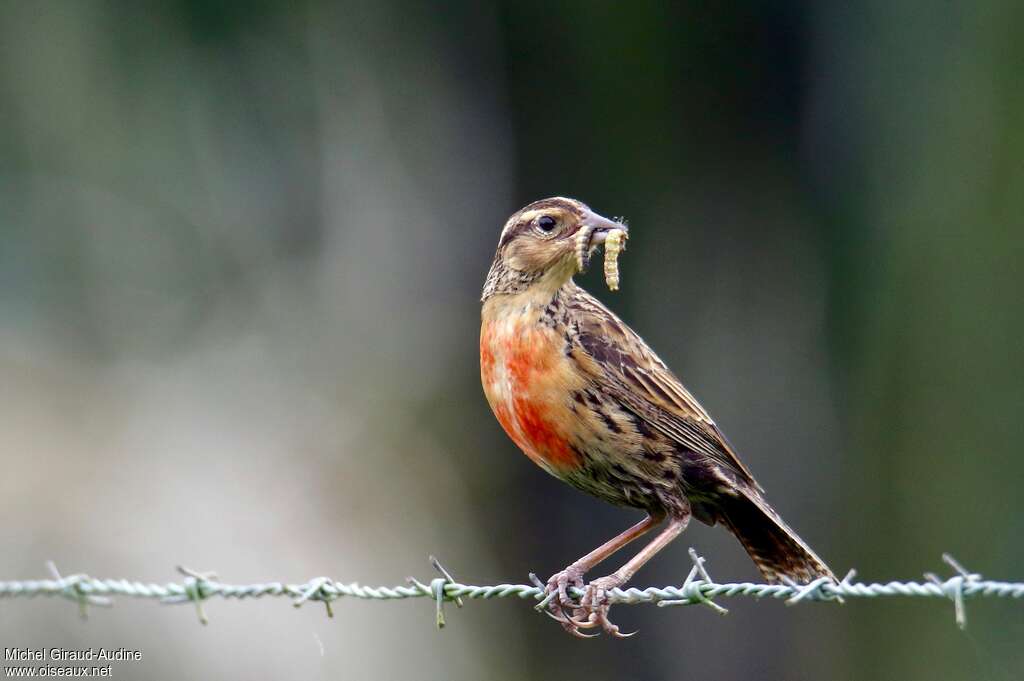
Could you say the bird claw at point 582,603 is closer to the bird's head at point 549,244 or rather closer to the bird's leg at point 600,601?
the bird's leg at point 600,601

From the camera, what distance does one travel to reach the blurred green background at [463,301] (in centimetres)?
1080

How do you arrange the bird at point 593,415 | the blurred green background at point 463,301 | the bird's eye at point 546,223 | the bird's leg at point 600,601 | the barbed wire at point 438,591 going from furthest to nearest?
the blurred green background at point 463,301 → the bird's eye at point 546,223 → the bird at point 593,415 → the bird's leg at point 600,601 → the barbed wire at point 438,591

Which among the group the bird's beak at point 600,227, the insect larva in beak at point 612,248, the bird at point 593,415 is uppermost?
the bird's beak at point 600,227

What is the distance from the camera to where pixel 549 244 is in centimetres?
598

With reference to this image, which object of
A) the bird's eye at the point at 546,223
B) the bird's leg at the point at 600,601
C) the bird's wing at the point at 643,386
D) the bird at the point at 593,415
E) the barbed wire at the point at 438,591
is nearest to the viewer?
the barbed wire at the point at 438,591

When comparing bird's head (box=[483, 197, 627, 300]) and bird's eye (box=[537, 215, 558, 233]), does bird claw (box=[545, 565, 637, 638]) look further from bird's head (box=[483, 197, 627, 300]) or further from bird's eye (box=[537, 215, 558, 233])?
bird's eye (box=[537, 215, 558, 233])

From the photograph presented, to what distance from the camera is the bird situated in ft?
18.3

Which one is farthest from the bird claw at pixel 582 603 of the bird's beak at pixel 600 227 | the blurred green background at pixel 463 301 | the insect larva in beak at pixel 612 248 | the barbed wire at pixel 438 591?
the blurred green background at pixel 463 301

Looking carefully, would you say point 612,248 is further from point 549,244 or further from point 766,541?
point 766,541

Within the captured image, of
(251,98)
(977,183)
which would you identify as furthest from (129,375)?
(977,183)

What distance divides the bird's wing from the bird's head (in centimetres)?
18

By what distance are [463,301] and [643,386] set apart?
6637mm

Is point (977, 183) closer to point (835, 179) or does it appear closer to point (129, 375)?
point (835, 179)

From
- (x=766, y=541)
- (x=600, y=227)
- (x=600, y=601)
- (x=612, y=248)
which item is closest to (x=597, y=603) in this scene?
(x=600, y=601)
